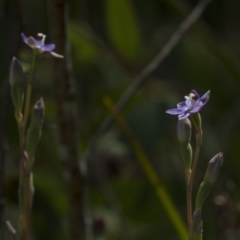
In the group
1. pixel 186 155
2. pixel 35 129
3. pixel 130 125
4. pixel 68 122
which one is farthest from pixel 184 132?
pixel 130 125

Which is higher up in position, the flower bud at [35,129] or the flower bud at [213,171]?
the flower bud at [213,171]

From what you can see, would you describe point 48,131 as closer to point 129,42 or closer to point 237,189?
point 129,42

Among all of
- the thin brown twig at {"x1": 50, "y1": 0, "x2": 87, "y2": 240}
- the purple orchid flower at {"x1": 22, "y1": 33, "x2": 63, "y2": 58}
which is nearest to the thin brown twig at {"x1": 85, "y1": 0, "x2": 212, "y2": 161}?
the thin brown twig at {"x1": 50, "y1": 0, "x2": 87, "y2": 240}

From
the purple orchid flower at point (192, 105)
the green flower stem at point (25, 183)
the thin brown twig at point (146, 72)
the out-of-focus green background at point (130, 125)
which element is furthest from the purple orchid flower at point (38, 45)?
the out-of-focus green background at point (130, 125)

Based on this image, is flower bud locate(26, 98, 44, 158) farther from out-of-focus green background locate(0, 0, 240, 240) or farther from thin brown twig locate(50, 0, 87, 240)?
out-of-focus green background locate(0, 0, 240, 240)

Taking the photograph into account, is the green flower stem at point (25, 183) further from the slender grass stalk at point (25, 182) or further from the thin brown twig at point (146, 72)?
the thin brown twig at point (146, 72)

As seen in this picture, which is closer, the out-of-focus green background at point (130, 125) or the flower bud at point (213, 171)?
the flower bud at point (213, 171)

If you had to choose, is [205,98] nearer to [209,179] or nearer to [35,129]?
[209,179]
